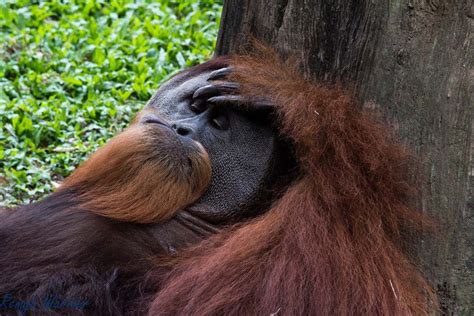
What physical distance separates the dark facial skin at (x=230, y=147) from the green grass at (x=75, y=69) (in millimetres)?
1660

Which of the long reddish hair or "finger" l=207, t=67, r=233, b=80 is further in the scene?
"finger" l=207, t=67, r=233, b=80

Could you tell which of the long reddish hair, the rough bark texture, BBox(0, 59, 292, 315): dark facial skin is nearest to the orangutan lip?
BBox(0, 59, 292, 315): dark facial skin

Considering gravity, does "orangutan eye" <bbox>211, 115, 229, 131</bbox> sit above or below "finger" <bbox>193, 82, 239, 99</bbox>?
below

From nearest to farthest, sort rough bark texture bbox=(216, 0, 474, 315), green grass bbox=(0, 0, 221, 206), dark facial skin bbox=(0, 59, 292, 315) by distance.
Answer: rough bark texture bbox=(216, 0, 474, 315) < dark facial skin bbox=(0, 59, 292, 315) < green grass bbox=(0, 0, 221, 206)

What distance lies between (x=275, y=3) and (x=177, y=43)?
2.93 meters

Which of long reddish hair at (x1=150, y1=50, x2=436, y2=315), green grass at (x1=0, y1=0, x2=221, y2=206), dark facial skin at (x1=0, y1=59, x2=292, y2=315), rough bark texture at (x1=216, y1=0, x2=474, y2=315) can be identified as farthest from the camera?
green grass at (x1=0, y1=0, x2=221, y2=206)

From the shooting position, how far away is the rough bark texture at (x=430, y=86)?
270cm

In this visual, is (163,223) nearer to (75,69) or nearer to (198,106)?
(198,106)

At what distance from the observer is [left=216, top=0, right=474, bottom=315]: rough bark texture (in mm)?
2701

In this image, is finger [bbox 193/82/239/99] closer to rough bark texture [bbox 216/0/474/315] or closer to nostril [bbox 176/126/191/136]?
nostril [bbox 176/126/191/136]

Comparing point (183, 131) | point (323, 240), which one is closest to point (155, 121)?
point (183, 131)

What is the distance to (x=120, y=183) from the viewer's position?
2980 mm

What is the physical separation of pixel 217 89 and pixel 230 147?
8.3 inches

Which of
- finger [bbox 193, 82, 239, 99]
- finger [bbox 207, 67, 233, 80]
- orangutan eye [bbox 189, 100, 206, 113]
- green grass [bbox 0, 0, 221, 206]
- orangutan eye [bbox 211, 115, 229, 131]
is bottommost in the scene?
green grass [bbox 0, 0, 221, 206]
